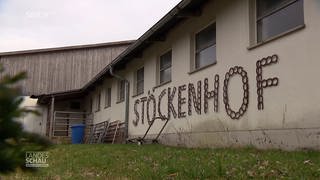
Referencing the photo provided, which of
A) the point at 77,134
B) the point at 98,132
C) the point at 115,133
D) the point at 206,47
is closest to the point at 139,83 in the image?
the point at 115,133

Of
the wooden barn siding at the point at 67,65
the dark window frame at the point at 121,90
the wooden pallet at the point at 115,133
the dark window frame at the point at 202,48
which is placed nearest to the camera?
the dark window frame at the point at 202,48

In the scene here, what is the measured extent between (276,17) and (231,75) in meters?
1.79

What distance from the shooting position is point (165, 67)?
14.4 meters

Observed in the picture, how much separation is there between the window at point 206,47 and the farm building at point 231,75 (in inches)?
1.1

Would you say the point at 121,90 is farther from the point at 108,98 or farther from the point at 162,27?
the point at 162,27

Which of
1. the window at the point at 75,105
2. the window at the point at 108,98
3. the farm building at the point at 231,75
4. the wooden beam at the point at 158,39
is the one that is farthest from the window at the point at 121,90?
the window at the point at 75,105

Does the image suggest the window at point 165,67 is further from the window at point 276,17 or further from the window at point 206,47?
the window at point 276,17

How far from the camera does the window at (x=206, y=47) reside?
11.1 metres

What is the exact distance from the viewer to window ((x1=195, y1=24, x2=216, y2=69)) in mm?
11133

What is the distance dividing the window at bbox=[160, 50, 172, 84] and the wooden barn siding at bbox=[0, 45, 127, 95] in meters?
20.1

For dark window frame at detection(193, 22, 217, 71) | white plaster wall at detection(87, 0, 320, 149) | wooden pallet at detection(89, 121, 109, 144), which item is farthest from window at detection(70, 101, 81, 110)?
dark window frame at detection(193, 22, 217, 71)

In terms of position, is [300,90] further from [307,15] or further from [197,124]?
[197,124]

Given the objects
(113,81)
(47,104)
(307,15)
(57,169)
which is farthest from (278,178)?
(47,104)

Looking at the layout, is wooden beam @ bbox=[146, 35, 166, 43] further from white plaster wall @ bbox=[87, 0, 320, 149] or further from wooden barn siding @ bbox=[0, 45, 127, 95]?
wooden barn siding @ bbox=[0, 45, 127, 95]
